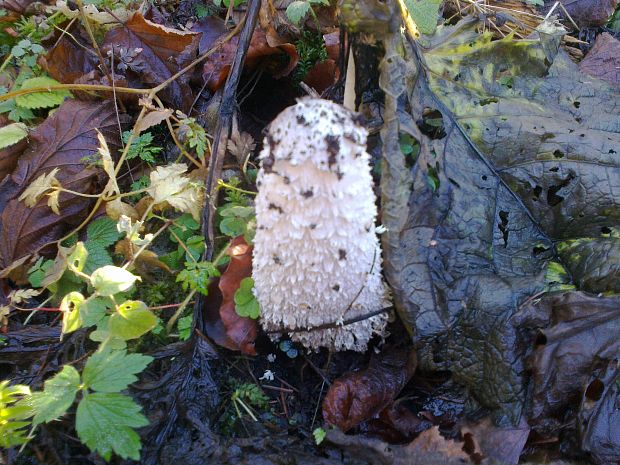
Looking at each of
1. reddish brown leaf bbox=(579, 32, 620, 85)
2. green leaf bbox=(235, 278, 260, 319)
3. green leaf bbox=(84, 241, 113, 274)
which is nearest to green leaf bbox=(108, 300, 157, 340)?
green leaf bbox=(235, 278, 260, 319)

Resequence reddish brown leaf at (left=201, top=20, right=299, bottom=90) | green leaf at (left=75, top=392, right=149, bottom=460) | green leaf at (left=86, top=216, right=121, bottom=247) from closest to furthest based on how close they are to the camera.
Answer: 1. green leaf at (left=75, top=392, right=149, bottom=460)
2. green leaf at (left=86, top=216, right=121, bottom=247)
3. reddish brown leaf at (left=201, top=20, right=299, bottom=90)

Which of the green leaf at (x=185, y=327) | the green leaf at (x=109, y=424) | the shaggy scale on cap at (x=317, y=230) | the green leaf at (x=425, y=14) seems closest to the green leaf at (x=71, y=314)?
the green leaf at (x=109, y=424)

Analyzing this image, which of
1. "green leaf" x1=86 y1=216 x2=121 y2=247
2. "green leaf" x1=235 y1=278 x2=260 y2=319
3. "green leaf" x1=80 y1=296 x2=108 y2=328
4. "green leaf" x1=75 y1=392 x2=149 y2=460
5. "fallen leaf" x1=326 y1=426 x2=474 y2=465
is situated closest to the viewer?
"green leaf" x1=75 y1=392 x2=149 y2=460

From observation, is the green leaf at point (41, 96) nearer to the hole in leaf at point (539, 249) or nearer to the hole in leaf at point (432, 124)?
the hole in leaf at point (432, 124)

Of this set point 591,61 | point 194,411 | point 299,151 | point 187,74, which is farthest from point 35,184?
point 591,61

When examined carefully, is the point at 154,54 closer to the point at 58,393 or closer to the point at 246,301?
the point at 246,301

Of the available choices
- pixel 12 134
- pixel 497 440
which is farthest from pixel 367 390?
pixel 12 134

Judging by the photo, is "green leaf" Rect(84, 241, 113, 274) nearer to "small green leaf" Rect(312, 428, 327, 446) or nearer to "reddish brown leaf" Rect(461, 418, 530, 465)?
"small green leaf" Rect(312, 428, 327, 446)
